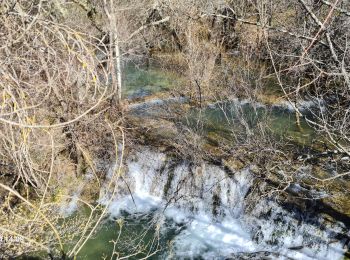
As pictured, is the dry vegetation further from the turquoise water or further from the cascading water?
the cascading water

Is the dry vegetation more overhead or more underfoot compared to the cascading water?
more overhead

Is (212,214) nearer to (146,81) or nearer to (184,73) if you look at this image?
(184,73)

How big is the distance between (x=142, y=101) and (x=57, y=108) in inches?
167

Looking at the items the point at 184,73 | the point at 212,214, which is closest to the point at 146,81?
the point at 184,73

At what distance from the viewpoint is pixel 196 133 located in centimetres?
973

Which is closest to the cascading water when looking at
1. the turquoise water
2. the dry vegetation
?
the dry vegetation

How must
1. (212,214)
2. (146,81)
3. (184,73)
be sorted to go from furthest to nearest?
(146,81) → (184,73) → (212,214)

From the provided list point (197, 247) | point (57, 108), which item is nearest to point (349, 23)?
point (197, 247)

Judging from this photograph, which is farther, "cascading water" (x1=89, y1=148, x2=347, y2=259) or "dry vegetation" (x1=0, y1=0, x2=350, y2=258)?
"cascading water" (x1=89, y1=148, x2=347, y2=259)

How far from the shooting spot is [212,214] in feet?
29.1

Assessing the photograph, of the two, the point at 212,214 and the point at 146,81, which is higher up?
the point at 146,81

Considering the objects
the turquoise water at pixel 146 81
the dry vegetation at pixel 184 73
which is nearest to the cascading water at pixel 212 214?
the dry vegetation at pixel 184 73

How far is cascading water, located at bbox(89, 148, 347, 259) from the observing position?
7.80 m

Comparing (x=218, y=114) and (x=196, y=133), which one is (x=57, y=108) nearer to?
(x=196, y=133)
